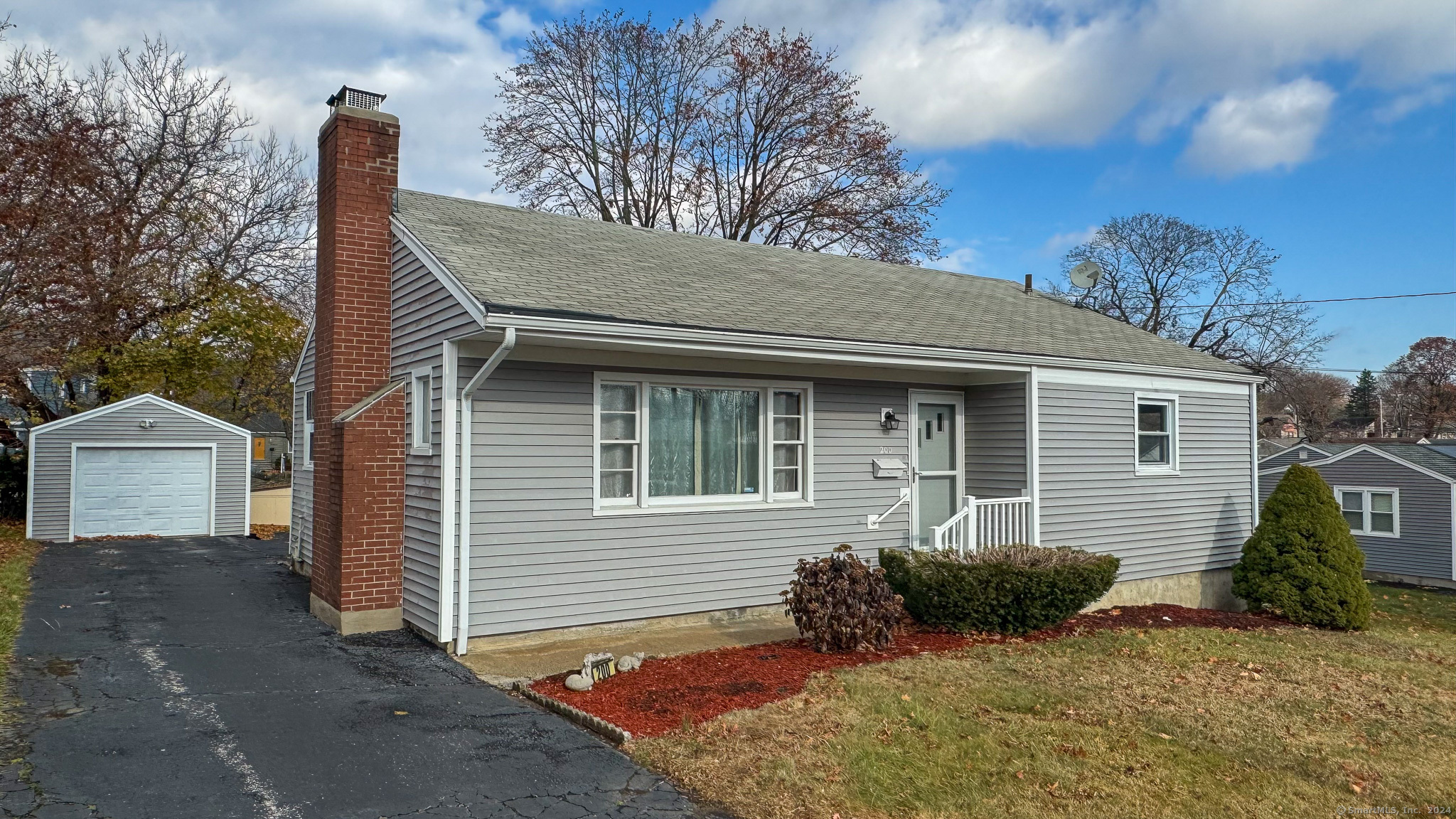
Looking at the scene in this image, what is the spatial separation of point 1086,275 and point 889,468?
775 centimetres

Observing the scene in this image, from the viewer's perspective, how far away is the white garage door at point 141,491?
57.9ft

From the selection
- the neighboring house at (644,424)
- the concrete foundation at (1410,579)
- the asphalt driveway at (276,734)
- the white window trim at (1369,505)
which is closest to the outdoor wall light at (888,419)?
the neighboring house at (644,424)

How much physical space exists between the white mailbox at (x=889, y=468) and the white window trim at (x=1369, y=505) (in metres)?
20.0

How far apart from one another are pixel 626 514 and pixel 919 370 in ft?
13.6

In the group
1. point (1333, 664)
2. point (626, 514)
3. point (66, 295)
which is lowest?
point (1333, 664)

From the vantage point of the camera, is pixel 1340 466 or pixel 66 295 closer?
pixel 66 295

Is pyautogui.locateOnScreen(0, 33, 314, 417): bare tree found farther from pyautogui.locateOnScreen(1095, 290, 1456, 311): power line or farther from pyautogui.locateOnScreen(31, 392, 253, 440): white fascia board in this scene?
pyautogui.locateOnScreen(1095, 290, 1456, 311): power line

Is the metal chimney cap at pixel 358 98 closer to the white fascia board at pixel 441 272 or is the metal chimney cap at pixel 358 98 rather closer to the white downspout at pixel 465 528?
the white fascia board at pixel 441 272

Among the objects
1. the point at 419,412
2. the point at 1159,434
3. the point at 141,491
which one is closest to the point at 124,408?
the point at 141,491

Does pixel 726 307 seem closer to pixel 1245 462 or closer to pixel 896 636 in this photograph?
pixel 896 636

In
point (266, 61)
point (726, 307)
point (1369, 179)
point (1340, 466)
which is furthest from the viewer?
point (1340, 466)

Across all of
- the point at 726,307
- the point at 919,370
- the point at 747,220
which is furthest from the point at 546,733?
the point at 747,220

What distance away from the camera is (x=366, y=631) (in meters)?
8.49

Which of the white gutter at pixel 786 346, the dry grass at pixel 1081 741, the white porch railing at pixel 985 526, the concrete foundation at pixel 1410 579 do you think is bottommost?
the concrete foundation at pixel 1410 579
